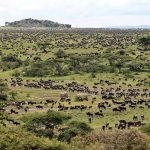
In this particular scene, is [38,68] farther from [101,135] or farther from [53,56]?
[101,135]

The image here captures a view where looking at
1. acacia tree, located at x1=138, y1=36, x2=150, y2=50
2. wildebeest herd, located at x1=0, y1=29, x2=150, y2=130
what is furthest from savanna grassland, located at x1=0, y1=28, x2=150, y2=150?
acacia tree, located at x1=138, y1=36, x2=150, y2=50

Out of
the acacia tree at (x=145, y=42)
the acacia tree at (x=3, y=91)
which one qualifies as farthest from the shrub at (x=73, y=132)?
the acacia tree at (x=145, y=42)

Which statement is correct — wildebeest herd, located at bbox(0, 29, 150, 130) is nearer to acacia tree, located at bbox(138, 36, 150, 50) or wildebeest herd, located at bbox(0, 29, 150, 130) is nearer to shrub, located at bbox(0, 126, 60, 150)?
shrub, located at bbox(0, 126, 60, 150)

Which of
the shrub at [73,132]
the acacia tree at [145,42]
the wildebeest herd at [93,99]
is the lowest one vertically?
the wildebeest herd at [93,99]

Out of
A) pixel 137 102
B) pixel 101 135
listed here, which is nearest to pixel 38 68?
pixel 137 102

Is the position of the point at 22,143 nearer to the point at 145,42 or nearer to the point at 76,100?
the point at 76,100

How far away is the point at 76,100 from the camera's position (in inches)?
2261

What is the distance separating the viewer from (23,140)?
28.8 m

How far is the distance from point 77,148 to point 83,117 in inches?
785

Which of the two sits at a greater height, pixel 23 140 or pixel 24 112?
pixel 23 140

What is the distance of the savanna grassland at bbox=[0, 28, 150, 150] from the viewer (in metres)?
31.1

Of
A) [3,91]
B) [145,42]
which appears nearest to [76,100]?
[3,91]

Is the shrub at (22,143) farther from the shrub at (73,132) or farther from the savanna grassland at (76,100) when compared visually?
the shrub at (73,132)

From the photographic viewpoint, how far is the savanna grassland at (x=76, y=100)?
102ft
